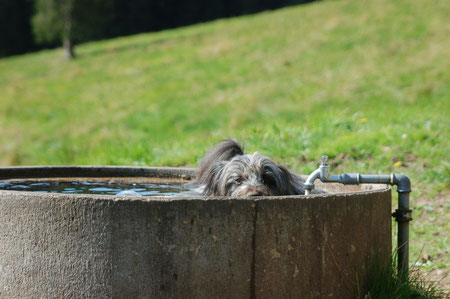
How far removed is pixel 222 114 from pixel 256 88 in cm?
270

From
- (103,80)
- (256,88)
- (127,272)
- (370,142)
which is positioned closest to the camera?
(127,272)

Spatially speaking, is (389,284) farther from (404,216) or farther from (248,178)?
(248,178)

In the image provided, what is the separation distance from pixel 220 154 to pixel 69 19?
30.1 metres

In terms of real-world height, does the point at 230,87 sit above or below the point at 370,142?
above

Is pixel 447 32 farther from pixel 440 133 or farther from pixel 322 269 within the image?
pixel 322 269

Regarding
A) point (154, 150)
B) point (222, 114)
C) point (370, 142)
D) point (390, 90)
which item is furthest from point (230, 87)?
point (370, 142)

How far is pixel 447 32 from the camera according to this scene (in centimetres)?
1823

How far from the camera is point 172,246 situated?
282 cm

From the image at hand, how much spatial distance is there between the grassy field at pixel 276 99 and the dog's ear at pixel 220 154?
5.75 feet

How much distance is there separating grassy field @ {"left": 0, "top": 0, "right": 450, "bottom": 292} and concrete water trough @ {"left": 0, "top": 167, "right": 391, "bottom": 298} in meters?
1.96

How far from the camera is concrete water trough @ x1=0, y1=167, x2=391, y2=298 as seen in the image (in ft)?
9.26

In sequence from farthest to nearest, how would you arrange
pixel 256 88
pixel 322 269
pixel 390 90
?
pixel 256 88 < pixel 390 90 < pixel 322 269

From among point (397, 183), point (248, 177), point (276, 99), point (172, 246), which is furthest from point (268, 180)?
point (276, 99)

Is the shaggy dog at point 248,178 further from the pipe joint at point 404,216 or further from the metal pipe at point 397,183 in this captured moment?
the pipe joint at point 404,216
